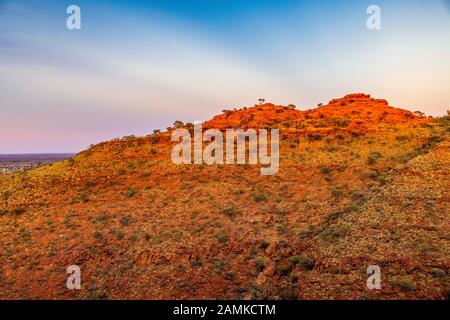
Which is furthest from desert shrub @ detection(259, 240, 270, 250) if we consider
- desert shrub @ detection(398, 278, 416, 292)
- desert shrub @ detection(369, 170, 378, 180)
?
desert shrub @ detection(369, 170, 378, 180)

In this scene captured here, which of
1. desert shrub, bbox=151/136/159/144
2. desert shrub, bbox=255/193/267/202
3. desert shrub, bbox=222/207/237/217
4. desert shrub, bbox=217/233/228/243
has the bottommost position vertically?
desert shrub, bbox=217/233/228/243

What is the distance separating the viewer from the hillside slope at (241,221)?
1148 cm

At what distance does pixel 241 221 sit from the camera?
1600 centimetres

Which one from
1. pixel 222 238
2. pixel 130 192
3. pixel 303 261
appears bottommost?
pixel 303 261

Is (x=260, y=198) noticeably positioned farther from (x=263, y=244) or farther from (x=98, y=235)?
(x=98, y=235)

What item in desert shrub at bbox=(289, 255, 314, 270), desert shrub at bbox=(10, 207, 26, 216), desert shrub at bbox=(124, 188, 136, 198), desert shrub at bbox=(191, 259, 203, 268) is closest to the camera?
desert shrub at bbox=(289, 255, 314, 270)

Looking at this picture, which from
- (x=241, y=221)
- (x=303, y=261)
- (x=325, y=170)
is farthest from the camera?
(x=325, y=170)

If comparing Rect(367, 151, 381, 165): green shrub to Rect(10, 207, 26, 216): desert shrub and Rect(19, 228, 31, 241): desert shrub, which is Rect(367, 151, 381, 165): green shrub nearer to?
Rect(19, 228, 31, 241): desert shrub

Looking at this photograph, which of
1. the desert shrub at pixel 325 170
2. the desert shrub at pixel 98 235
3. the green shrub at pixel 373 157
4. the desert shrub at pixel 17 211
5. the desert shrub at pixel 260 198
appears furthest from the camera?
the green shrub at pixel 373 157

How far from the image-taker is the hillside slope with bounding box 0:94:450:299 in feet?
37.7

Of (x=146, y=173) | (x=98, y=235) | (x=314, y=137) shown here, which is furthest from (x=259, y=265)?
(x=314, y=137)

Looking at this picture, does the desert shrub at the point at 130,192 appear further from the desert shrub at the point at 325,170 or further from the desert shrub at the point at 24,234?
the desert shrub at the point at 325,170

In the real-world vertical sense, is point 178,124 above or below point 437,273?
above

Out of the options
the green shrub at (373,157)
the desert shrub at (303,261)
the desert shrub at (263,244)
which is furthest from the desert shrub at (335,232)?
the green shrub at (373,157)
